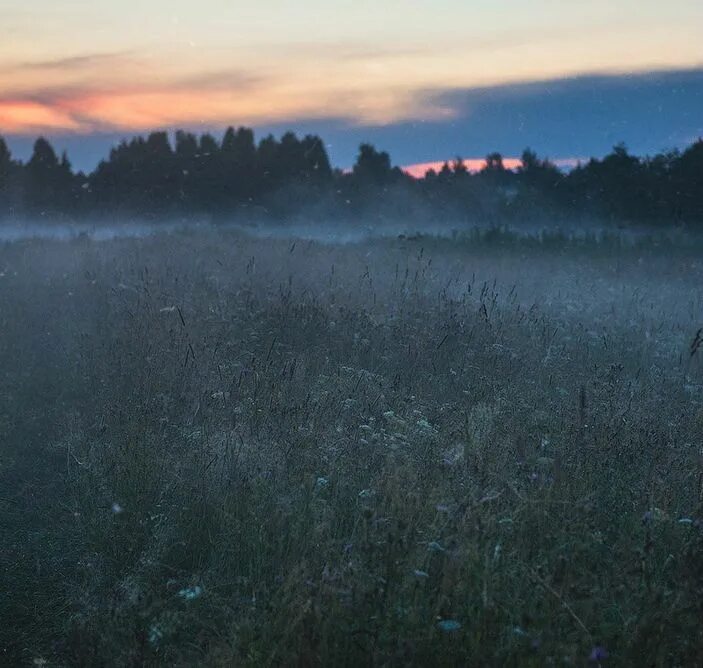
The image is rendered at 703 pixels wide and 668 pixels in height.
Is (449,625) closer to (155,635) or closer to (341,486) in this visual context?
(155,635)

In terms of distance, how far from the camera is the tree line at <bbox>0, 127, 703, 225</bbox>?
1022 inches

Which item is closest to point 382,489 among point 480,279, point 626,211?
point 480,279

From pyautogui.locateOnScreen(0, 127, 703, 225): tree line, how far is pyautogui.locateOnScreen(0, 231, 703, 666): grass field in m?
17.7

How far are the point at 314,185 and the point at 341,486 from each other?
105ft

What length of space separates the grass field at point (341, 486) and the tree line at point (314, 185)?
17.7 metres

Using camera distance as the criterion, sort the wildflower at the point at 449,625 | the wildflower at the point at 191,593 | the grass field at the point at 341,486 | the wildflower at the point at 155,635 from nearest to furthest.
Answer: the wildflower at the point at 449,625 → the grass field at the point at 341,486 → the wildflower at the point at 155,635 → the wildflower at the point at 191,593

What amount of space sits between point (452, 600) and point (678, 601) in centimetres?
109

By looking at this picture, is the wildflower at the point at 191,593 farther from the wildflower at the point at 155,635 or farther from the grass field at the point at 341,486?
the wildflower at the point at 155,635

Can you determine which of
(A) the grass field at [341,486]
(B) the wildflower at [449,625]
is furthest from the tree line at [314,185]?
(B) the wildflower at [449,625]

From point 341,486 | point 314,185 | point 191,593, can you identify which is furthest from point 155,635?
point 314,185

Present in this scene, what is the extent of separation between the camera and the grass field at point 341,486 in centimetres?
348

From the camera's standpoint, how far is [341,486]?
192 inches

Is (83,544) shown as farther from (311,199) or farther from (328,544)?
(311,199)

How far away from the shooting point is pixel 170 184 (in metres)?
38.0
